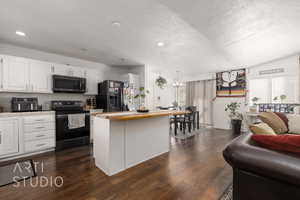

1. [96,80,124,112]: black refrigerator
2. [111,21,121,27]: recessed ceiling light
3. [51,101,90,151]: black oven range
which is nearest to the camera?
[111,21,121,27]: recessed ceiling light

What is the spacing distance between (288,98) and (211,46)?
3.43m

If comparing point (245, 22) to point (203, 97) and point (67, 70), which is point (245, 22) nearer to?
point (67, 70)

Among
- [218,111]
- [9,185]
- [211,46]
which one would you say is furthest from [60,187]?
[218,111]

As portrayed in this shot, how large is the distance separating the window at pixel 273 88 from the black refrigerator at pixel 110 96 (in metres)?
4.85

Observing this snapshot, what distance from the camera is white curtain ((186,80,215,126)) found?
19.8 ft

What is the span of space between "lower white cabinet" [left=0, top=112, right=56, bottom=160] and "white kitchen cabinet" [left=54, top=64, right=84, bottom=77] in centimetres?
113

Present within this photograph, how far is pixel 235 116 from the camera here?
202 inches

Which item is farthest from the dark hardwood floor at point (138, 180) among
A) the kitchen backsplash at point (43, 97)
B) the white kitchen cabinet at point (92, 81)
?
the white kitchen cabinet at point (92, 81)

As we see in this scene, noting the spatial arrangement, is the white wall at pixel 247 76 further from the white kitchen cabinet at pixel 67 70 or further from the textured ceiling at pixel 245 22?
the white kitchen cabinet at pixel 67 70

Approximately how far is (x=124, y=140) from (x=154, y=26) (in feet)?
6.76

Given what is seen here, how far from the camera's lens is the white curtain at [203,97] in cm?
605

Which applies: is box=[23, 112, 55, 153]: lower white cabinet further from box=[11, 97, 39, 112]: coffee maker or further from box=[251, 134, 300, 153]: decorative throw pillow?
box=[251, 134, 300, 153]: decorative throw pillow

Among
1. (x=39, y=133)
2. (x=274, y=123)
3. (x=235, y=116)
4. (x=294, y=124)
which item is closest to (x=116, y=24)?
(x=39, y=133)

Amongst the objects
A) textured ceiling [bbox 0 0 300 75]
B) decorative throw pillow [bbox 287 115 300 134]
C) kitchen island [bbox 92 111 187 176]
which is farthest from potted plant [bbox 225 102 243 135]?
kitchen island [bbox 92 111 187 176]
